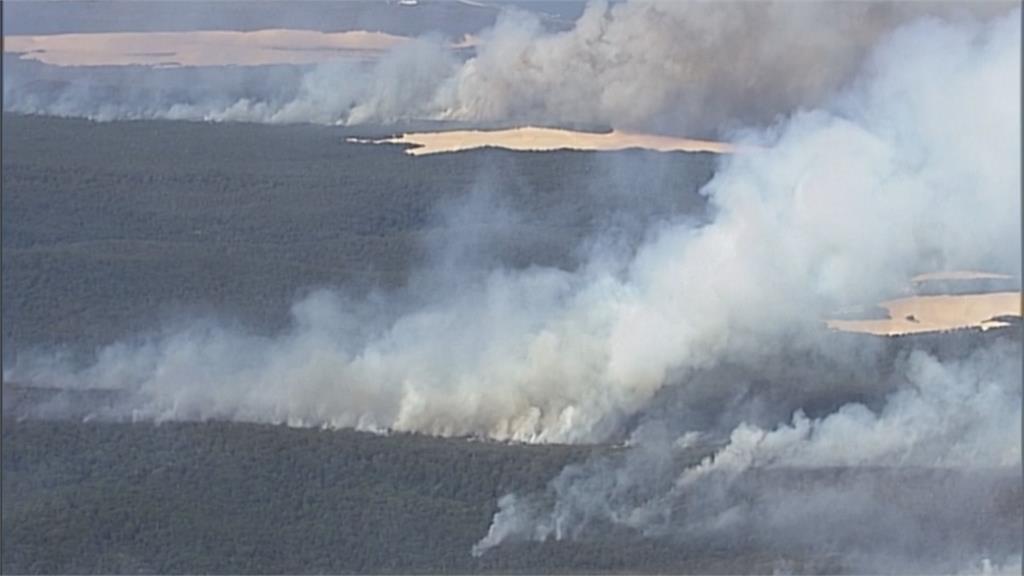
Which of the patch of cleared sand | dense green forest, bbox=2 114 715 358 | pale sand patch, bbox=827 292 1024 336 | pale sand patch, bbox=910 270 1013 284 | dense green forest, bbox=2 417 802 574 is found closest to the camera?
dense green forest, bbox=2 417 802 574

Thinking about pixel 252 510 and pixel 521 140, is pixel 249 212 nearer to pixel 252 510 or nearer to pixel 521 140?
pixel 521 140

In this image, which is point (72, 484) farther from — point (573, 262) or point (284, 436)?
point (573, 262)

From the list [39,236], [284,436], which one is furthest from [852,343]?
[39,236]

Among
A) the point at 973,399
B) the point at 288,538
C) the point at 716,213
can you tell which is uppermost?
the point at 716,213

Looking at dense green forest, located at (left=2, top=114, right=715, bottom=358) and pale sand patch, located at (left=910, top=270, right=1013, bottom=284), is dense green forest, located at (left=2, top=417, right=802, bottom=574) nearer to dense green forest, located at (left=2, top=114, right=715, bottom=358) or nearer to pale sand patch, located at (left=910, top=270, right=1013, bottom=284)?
dense green forest, located at (left=2, top=114, right=715, bottom=358)

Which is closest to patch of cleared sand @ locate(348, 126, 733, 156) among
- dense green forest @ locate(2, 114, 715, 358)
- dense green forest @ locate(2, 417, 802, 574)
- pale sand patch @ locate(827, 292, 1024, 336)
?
dense green forest @ locate(2, 114, 715, 358)

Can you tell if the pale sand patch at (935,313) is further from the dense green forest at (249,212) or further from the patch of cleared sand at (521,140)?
the patch of cleared sand at (521,140)

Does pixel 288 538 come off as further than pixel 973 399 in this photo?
No

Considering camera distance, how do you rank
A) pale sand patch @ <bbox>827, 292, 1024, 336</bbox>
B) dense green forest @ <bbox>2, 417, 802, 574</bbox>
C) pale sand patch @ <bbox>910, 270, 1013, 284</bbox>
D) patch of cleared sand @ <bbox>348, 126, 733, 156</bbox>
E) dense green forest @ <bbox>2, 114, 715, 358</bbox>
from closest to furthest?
dense green forest @ <bbox>2, 417, 802, 574</bbox>, pale sand patch @ <bbox>910, 270, 1013, 284</bbox>, pale sand patch @ <bbox>827, 292, 1024, 336</bbox>, dense green forest @ <bbox>2, 114, 715, 358</bbox>, patch of cleared sand @ <bbox>348, 126, 733, 156</bbox>
